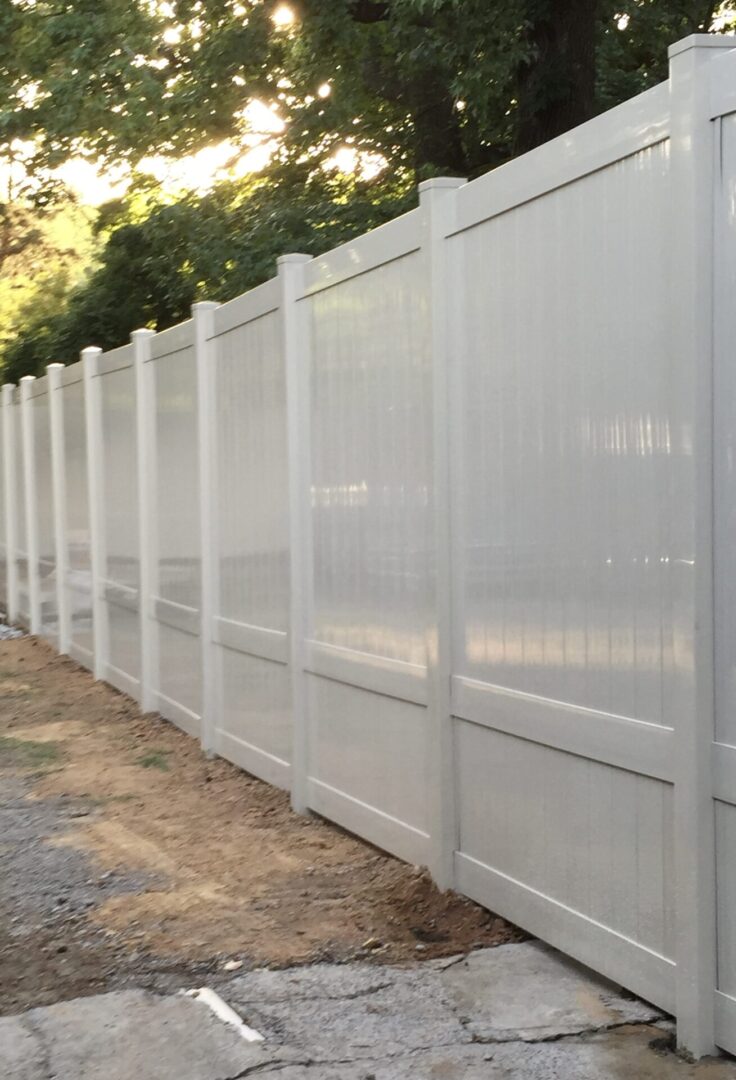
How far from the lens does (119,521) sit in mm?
11617

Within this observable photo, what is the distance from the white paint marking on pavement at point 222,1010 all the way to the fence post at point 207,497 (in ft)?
14.5

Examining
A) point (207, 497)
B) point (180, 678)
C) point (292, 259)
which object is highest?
point (292, 259)

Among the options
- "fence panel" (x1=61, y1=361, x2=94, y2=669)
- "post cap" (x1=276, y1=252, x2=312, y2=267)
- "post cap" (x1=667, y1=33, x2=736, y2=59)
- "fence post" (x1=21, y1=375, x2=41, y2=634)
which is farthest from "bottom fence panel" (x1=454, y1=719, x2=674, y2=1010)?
"fence post" (x1=21, y1=375, x2=41, y2=634)

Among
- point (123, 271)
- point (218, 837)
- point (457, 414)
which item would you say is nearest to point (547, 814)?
point (457, 414)

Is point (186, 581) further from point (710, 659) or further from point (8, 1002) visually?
point (710, 659)

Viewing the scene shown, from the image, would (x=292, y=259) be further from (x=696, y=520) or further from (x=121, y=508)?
(x=121, y=508)

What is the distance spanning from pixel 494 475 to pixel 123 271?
20790 millimetres

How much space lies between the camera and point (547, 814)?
4730mm

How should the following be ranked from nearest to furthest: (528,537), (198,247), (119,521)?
(528,537)
(119,521)
(198,247)

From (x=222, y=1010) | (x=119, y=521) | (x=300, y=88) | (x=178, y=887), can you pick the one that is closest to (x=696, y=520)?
(x=222, y=1010)

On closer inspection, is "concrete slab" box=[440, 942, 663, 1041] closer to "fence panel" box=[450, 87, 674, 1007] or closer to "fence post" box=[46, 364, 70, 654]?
"fence panel" box=[450, 87, 674, 1007]

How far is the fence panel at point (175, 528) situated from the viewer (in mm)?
9164

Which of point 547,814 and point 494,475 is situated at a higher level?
point 494,475

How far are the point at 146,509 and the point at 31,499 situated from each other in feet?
20.8
